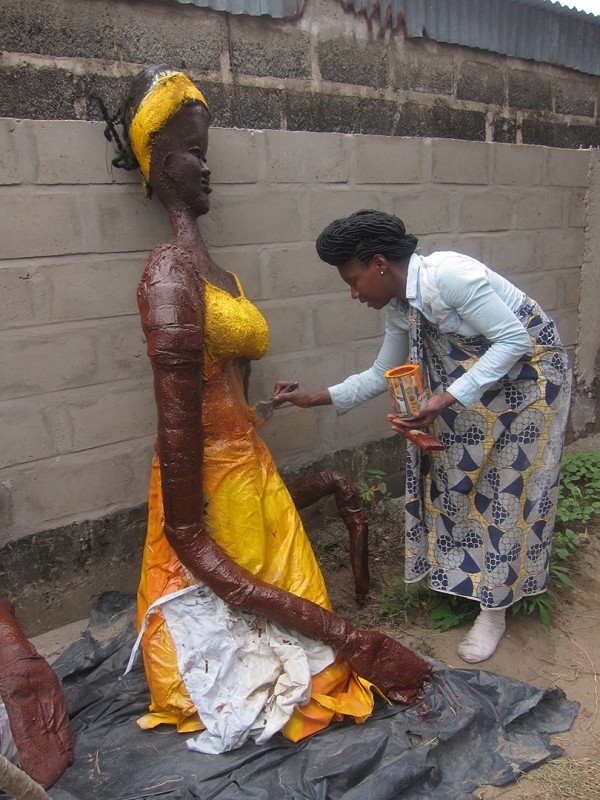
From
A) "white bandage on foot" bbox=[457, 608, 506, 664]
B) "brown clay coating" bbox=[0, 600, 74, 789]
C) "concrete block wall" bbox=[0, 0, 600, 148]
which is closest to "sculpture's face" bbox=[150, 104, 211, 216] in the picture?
"concrete block wall" bbox=[0, 0, 600, 148]

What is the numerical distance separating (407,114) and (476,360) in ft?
5.72

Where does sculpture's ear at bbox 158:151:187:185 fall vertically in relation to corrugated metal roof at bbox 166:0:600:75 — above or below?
below

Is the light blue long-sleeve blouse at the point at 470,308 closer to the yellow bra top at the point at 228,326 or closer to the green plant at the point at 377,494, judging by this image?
the yellow bra top at the point at 228,326

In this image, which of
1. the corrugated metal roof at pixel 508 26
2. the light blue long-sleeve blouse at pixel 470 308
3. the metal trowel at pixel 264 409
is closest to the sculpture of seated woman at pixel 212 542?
the metal trowel at pixel 264 409

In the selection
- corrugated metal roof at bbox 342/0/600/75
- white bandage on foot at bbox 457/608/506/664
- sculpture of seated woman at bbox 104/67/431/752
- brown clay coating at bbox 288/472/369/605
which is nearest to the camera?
sculpture of seated woman at bbox 104/67/431/752

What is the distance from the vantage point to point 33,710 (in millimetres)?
2084

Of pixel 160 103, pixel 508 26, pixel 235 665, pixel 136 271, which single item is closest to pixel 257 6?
pixel 160 103

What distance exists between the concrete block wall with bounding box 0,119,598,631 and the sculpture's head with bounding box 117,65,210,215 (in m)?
0.32

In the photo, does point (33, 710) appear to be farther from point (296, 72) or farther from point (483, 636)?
point (296, 72)

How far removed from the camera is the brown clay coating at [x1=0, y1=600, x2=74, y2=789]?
203 centimetres

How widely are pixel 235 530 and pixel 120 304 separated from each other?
3.52 feet

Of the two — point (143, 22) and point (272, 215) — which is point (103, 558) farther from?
point (143, 22)

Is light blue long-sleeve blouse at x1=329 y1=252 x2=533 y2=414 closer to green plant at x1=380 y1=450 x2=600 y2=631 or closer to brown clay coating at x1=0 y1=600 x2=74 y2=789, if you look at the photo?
green plant at x1=380 y1=450 x2=600 y2=631

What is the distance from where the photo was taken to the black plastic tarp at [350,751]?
2.03 m
